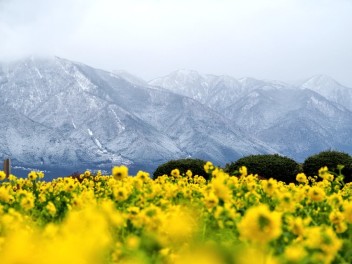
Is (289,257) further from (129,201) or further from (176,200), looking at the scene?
(176,200)

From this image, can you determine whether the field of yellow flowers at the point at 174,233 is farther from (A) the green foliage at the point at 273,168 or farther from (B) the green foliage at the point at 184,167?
(A) the green foliage at the point at 273,168

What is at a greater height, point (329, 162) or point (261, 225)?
point (261, 225)

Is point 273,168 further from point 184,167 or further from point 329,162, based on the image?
point 184,167

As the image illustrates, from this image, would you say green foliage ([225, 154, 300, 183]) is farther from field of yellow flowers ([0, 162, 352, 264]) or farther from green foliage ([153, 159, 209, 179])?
field of yellow flowers ([0, 162, 352, 264])

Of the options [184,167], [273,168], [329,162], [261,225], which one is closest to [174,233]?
[261,225]

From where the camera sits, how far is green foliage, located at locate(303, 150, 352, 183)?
21.4m

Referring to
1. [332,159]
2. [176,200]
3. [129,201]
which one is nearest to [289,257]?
[129,201]

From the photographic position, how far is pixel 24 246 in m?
1.62

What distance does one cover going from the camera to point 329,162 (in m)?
21.5

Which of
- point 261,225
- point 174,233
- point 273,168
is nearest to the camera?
point 261,225

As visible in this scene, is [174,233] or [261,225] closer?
[261,225]

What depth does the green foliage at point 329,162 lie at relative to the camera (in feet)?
70.2

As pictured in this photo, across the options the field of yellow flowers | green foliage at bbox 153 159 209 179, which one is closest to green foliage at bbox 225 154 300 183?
green foliage at bbox 153 159 209 179

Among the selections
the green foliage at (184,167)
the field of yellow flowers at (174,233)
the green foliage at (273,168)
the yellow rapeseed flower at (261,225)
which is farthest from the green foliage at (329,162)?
the yellow rapeseed flower at (261,225)
